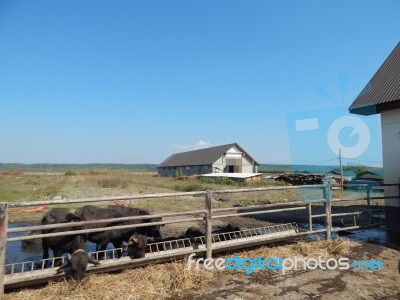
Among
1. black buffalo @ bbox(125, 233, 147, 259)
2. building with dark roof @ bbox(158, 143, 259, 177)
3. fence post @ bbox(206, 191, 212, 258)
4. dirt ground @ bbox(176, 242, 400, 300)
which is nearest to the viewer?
dirt ground @ bbox(176, 242, 400, 300)

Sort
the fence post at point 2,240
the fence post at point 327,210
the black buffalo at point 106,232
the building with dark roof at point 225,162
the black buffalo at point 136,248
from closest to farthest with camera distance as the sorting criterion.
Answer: the fence post at point 2,240
the black buffalo at point 136,248
the black buffalo at point 106,232
the fence post at point 327,210
the building with dark roof at point 225,162

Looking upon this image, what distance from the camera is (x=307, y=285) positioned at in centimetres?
479

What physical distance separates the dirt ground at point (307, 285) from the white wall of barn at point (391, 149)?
24.3 ft

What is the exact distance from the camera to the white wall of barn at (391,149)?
11.8 meters

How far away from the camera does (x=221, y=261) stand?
18.9ft

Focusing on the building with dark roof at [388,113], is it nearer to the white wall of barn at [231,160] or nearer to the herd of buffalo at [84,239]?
the herd of buffalo at [84,239]

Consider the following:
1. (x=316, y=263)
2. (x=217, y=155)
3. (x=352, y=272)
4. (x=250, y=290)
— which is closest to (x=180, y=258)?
(x=250, y=290)

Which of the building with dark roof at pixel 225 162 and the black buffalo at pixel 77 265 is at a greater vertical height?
the building with dark roof at pixel 225 162

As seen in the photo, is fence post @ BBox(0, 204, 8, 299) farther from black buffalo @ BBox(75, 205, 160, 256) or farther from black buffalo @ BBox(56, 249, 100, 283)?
black buffalo @ BBox(75, 205, 160, 256)

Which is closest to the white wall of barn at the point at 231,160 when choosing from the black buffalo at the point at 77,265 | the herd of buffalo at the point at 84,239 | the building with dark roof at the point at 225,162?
the building with dark roof at the point at 225,162

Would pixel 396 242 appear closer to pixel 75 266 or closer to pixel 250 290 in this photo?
pixel 250 290

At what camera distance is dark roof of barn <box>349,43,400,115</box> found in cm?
1177

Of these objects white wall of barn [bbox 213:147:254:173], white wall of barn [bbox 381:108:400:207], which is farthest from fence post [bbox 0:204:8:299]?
white wall of barn [bbox 213:147:254:173]

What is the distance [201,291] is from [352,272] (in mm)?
2710
